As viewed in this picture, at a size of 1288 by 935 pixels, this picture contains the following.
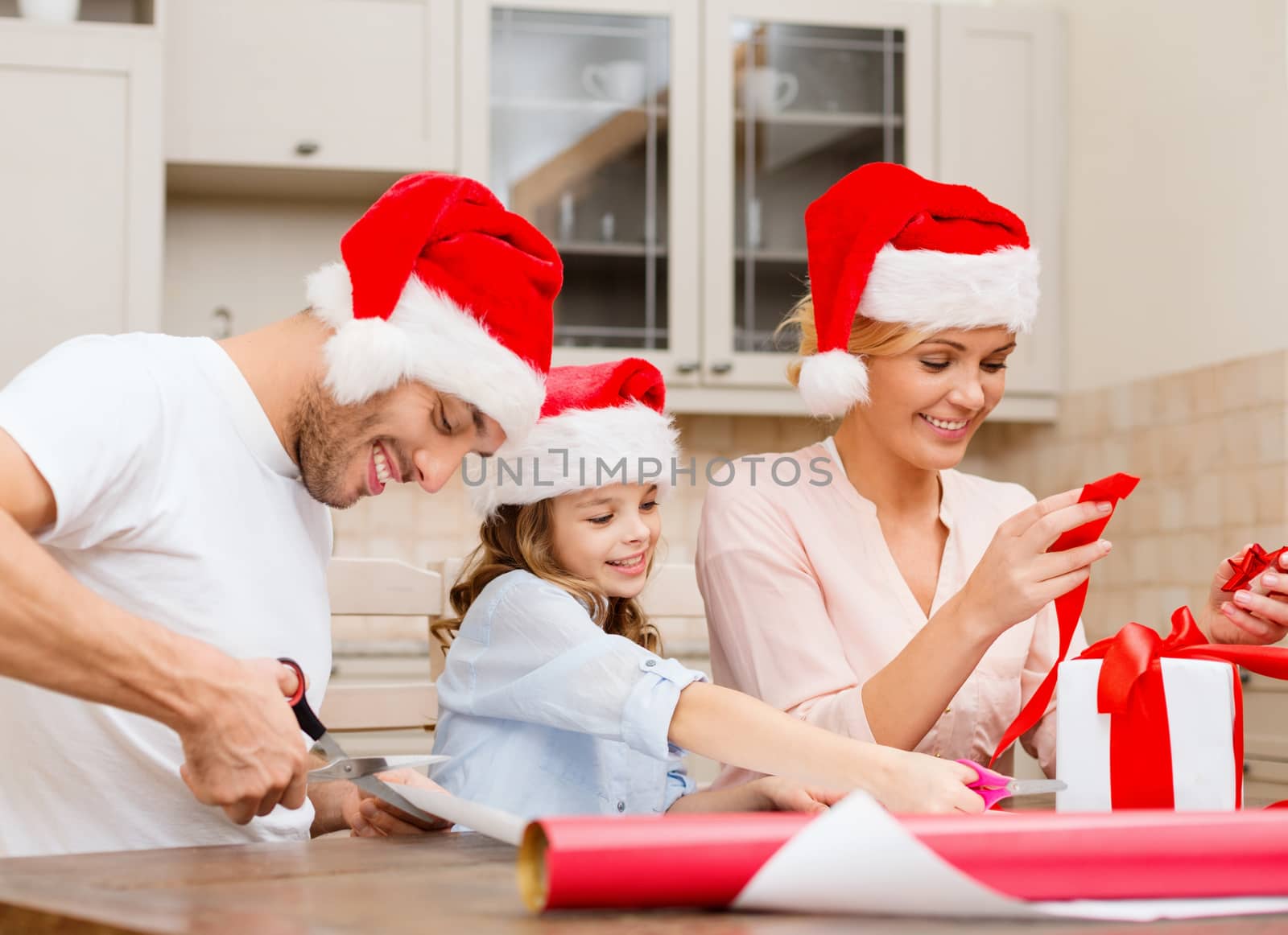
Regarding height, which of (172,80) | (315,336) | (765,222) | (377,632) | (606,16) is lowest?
(377,632)

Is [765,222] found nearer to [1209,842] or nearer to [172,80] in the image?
[172,80]

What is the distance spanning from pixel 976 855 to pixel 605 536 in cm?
86

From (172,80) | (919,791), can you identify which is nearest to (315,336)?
(919,791)

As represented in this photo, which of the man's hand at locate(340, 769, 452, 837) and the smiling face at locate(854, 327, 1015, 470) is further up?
the smiling face at locate(854, 327, 1015, 470)

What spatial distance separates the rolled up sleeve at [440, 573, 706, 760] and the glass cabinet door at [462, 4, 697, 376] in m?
1.66

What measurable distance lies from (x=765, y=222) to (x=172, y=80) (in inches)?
50.8

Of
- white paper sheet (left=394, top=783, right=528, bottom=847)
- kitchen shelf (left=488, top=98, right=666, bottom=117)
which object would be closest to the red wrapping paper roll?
white paper sheet (left=394, top=783, right=528, bottom=847)

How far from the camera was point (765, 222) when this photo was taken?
307 centimetres

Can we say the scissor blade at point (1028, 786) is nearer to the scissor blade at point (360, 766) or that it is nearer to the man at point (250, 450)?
the scissor blade at point (360, 766)

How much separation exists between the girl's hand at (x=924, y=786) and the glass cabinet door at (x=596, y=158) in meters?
2.06

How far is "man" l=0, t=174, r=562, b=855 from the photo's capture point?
1.09 metres

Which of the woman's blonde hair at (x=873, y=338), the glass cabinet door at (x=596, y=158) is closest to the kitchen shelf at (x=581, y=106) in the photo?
the glass cabinet door at (x=596, y=158)

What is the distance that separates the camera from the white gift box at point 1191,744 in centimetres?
97

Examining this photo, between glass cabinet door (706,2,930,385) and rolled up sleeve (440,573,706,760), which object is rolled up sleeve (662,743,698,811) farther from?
glass cabinet door (706,2,930,385)
